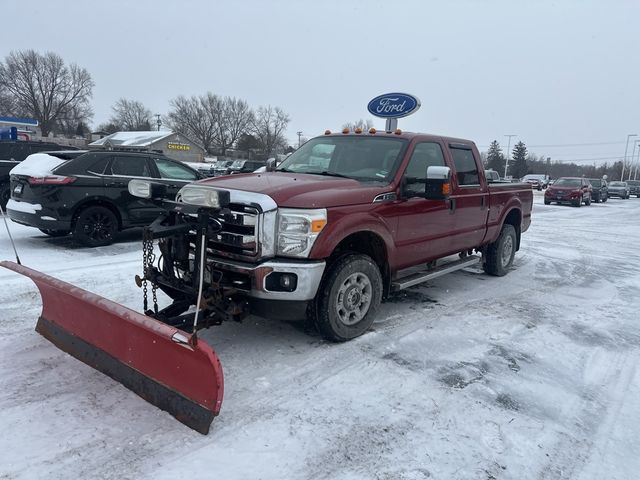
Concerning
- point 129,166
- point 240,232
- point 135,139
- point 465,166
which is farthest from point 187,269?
point 135,139

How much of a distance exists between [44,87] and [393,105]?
274 ft

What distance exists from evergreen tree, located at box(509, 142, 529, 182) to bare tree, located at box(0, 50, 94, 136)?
246ft

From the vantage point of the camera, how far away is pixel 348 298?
171 inches

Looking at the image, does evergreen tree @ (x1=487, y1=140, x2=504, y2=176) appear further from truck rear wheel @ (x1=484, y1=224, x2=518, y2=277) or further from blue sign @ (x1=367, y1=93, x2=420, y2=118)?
truck rear wheel @ (x1=484, y1=224, x2=518, y2=277)

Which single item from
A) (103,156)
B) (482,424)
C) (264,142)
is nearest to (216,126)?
(264,142)

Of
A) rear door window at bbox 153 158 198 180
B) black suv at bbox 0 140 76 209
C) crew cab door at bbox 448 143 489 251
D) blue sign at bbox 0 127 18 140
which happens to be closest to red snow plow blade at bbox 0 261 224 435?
crew cab door at bbox 448 143 489 251

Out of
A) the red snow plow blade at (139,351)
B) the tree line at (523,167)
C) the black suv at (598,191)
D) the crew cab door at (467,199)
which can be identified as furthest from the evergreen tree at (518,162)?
the red snow plow blade at (139,351)

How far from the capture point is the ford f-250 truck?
375 centimetres

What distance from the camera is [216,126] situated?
9362cm

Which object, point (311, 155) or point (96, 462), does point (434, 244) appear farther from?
point (96, 462)

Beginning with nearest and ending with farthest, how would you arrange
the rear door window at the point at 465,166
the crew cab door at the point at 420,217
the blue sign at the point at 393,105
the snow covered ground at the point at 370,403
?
the snow covered ground at the point at 370,403 < the crew cab door at the point at 420,217 < the rear door window at the point at 465,166 < the blue sign at the point at 393,105

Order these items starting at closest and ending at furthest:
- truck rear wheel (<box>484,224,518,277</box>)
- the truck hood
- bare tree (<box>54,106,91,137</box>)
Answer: the truck hood → truck rear wheel (<box>484,224,518,277</box>) → bare tree (<box>54,106,91,137</box>)

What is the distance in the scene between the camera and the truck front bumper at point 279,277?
373 centimetres

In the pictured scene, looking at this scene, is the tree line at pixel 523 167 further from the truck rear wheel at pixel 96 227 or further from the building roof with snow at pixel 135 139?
the truck rear wheel at pixel 96 227
